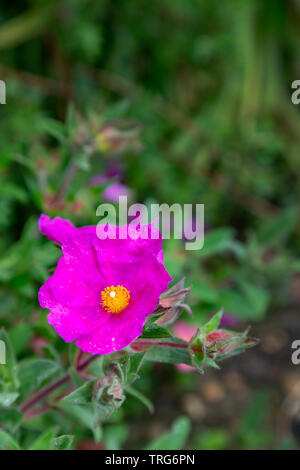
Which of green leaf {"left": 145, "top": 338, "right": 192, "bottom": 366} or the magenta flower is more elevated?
the magenta flower

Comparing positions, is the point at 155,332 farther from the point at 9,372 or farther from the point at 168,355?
the point at 9,372

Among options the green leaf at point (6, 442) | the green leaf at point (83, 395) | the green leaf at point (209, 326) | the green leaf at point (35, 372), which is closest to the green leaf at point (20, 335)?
the green leaf at point (35, 372)

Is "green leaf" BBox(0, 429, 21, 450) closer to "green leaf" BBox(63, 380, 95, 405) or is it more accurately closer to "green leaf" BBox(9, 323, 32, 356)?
"green leaf" BBox(63, 380, 95, 405)

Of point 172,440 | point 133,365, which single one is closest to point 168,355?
point 133,365

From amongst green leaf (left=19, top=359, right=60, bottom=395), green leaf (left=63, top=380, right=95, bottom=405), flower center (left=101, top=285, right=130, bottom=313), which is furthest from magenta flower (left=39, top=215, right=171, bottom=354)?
green leaf (left=19, top=359, right=60, bottom=395)

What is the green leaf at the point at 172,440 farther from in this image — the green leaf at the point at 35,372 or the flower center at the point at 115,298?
the flower center at the point at 115,298

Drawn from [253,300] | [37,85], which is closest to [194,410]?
[253,300]
